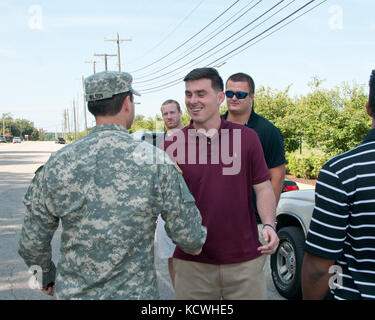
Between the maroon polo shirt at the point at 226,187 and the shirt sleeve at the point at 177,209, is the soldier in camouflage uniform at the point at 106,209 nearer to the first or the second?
the shirt sleeve at the point at 177,209

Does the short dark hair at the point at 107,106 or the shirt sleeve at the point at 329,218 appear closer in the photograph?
the shirt sleeve at the point at 329,218

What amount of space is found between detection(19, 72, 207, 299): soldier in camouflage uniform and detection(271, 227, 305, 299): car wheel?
2689mm

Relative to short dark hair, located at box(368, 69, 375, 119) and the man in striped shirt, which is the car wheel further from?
short dark hair, located at box(368, 69, 375, 119)

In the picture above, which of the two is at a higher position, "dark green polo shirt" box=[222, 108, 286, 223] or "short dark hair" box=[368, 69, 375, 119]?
"short dark hair" box=[368, 69, 375, 119]

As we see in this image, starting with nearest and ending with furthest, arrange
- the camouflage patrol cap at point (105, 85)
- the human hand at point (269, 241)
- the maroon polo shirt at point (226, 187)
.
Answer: the camouflage patrol cap at point (105, 85) → the human hand at point (269, 241) → the maroon polo shirt at point (226, 187)

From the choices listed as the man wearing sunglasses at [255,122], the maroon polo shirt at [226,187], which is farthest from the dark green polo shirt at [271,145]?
the maroon polo shirt at [226,187]

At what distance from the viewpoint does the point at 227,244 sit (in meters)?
2.52

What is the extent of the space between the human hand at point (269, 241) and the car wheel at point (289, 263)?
1980mm

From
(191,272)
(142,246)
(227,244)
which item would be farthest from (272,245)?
(142,246)

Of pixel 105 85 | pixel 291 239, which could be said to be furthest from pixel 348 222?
pixel 291 239

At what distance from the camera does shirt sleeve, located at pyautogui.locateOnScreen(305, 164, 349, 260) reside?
1581 mm

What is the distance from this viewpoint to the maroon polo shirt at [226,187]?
98.8 inches

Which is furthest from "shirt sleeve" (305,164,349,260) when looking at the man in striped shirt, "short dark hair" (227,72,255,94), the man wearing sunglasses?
"short dark hair" (227,72,255,94)
